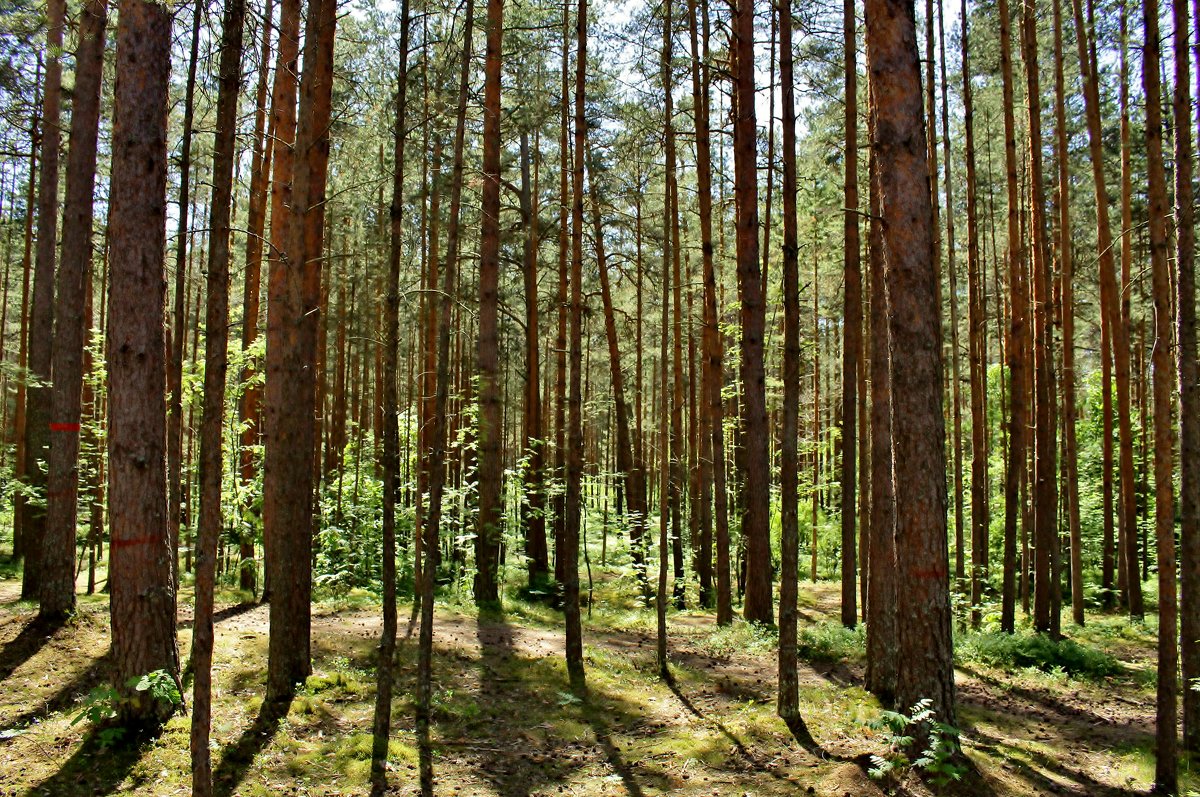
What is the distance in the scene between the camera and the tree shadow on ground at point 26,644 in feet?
23.8

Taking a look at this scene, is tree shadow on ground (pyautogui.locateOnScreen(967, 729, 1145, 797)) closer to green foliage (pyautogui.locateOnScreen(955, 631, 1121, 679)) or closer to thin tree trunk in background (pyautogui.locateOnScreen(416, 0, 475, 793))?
green foliage (pyautogui.locateOnScreen(955, 631, 1121, 679))

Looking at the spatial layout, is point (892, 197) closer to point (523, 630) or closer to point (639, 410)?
point (523, 630)

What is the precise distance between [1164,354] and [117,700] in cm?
898

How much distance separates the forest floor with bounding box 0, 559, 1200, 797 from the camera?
19.0ft

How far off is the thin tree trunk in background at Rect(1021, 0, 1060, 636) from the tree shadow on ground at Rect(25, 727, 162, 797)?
11.8 m

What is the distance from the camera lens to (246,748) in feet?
19.8

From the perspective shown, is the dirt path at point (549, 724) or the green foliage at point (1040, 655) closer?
the dirt path at point (549, 724)

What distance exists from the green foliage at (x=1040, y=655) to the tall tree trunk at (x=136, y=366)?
10.2 m

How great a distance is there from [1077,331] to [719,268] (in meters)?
17.3

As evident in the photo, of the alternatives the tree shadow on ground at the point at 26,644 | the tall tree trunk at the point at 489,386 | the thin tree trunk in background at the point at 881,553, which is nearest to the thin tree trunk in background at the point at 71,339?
the tree shadow on ground at the point at 26,644

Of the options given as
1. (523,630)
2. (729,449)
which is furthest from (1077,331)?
(523,630)

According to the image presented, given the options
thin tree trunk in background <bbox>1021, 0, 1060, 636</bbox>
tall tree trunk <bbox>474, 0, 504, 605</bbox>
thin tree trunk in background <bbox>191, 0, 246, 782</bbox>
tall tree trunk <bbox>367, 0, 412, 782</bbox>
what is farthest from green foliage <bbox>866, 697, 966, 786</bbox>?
thin tree trunk in background <bbox>1021, 0, 1060, 636</bbox>

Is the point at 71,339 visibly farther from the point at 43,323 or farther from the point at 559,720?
the point at 559,720

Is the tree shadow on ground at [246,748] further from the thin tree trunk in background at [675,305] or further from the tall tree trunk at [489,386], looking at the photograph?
the thin tree trunk in background at [675,305]
